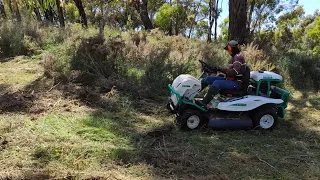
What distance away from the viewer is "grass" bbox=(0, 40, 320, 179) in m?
Result: 3.66

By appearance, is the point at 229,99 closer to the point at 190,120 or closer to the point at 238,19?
the point at 190,120

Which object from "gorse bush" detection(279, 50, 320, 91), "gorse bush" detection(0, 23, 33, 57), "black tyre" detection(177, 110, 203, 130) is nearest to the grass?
"black tyre" detection(177, 110, 203, 130)

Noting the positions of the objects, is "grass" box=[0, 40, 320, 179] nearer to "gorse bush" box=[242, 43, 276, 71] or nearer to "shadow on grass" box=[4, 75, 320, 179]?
"shadow on grass" box=[4, 75, 320, 179]

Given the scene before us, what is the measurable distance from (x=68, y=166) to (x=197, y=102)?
238 cm

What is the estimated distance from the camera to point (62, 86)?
6.38m

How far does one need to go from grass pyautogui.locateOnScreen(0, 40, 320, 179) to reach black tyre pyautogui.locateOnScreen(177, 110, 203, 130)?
11cm

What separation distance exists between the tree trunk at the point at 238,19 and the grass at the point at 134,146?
4213mm

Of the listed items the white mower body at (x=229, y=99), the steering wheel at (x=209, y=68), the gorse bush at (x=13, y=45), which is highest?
the gorse bush at (x=13, y=45)

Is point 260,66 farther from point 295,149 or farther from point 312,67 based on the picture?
point 295,149

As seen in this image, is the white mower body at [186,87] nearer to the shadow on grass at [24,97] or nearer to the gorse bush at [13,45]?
the shadow on grass at [24,97]

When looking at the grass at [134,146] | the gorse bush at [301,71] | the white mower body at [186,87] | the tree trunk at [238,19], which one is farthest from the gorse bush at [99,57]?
the gorse bush at [301,71]

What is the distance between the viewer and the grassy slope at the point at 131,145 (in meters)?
3.67

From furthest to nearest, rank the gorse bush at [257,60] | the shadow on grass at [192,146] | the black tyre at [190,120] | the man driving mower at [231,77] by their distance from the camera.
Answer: the gorse bush at [257,60] < the man driving mower at [231,77] < the black tyre at [190,120] < the shadow on grass at [192,146]

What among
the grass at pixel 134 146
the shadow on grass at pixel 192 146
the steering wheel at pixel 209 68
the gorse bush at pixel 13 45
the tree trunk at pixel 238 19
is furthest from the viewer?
the gorse bush at pixel 13 45
